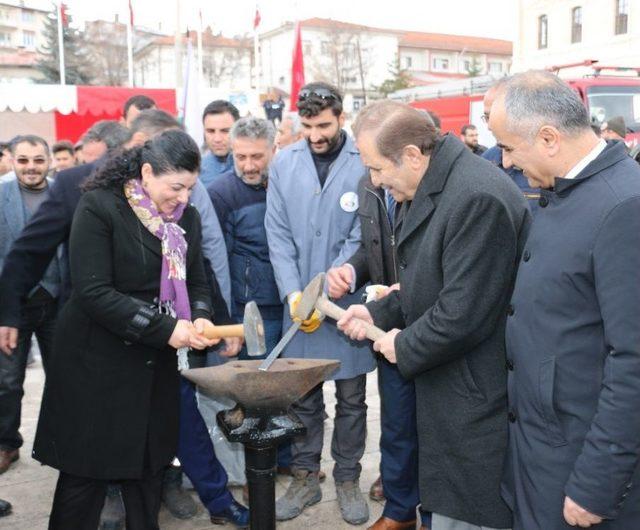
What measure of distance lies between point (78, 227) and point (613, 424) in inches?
77.5

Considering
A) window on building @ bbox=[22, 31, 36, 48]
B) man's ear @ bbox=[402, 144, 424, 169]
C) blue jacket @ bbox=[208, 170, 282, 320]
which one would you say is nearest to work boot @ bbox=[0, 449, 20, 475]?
blue jacket @ bbox=[208, 170, 282, 320]

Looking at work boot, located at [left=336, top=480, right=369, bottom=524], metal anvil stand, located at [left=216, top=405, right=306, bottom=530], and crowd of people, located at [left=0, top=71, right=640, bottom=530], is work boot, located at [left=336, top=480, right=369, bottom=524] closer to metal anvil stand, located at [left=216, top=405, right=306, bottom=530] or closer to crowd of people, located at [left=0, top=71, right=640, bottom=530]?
crowd of people, located at [left=0, top=71, right=640, bottom=530]

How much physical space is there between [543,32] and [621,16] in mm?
5365

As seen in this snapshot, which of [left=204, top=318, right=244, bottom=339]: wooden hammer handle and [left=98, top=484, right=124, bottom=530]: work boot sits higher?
[left=204, top=318, right=244, bottom=339]: wooden hammer handle

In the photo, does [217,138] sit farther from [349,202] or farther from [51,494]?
[51,494]

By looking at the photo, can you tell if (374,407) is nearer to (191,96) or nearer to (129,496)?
(129,496)

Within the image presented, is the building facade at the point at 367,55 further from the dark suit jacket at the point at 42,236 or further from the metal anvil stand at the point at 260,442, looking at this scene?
the metal anvil stand at the point at 260,442

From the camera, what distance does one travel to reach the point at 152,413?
9.57 feet

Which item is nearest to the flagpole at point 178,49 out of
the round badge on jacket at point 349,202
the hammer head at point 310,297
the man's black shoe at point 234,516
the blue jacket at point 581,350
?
the round badge on jacket at point 349,202

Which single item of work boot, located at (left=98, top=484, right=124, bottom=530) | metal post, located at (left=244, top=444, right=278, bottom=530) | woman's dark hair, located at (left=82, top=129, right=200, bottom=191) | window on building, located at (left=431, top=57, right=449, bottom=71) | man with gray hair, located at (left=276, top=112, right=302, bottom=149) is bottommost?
work boot, located at (left=98, top=484, right=124, bottom=530)

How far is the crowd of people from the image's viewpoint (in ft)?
6.21

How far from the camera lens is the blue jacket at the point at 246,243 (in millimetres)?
3871

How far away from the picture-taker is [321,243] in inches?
142

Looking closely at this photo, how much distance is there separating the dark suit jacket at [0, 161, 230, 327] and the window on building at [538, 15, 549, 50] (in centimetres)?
3799
